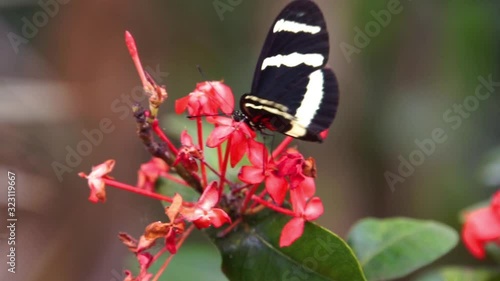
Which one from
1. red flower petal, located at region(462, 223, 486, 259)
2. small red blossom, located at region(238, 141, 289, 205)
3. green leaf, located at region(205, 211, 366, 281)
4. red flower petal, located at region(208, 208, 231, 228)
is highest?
small red blossom, located at region(238, 141, 289, 205)

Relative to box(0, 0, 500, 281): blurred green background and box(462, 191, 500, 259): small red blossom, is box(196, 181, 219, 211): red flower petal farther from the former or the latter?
box(0, 0, 500, 281): blurred green background

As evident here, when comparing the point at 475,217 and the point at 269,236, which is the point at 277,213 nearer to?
the point at 269,236

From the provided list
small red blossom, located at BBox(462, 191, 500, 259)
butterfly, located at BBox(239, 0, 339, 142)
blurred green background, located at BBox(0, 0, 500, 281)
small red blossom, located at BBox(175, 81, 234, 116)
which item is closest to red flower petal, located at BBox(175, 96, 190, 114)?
small red blossom, located at BBox(175, 81, 234, 116)

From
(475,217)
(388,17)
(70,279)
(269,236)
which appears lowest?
(70,279)

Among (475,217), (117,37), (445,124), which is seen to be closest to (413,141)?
(445,124)

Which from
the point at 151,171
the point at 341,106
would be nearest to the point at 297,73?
the point at 151,171

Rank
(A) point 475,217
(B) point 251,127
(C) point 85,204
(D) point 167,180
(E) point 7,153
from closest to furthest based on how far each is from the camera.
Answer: (B) point 251,127, (D) point 167,180, (A) point 475,217, (E) point 7,153, (C) point 85,204
